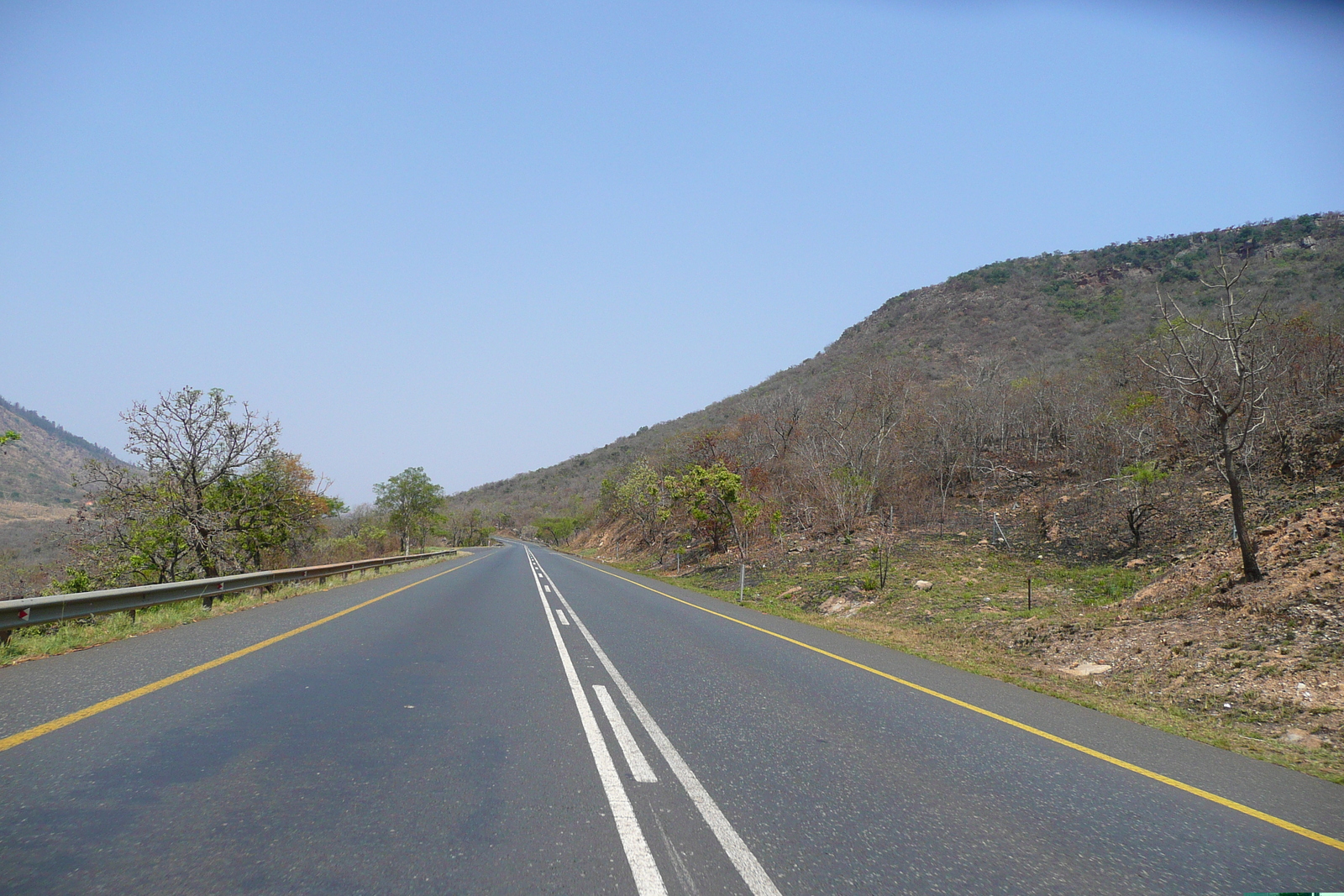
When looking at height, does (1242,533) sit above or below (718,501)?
below

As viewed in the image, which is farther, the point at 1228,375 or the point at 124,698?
the point at 1228,375

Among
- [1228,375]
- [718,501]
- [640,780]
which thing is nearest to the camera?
[640,780]

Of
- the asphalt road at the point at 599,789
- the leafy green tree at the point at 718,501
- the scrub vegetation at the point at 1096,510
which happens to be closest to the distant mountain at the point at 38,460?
the leafy green tree at the point at 718,501

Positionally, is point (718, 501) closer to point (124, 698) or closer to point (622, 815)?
point (124, 698)

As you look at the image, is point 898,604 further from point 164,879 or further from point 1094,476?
point 164,879

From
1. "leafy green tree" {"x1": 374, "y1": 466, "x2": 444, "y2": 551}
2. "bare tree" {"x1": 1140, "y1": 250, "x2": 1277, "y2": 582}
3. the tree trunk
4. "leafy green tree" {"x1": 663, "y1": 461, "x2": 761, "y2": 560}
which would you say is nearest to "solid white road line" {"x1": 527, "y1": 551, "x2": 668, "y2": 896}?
"bare tree" {"x1": 1140, "y1": 250, "x2": 1277, "y2": 582}

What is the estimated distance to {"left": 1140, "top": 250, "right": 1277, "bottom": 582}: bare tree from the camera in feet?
31.1

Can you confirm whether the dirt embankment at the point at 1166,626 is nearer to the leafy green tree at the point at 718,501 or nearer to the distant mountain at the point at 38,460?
the leafy green tree at the point at 718,501

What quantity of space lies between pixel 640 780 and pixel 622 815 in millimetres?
534

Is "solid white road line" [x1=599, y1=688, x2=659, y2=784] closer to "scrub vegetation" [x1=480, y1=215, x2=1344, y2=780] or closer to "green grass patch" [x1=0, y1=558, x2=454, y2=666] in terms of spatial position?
"scrub vegetation" [x1=480, y1=215, x2=1344, y2=780]

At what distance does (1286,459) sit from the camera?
14.8 metres

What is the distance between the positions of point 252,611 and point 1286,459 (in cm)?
2351

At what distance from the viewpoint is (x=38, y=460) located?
388 feet

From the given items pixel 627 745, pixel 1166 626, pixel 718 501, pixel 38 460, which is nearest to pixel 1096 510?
pixel 1166 626
